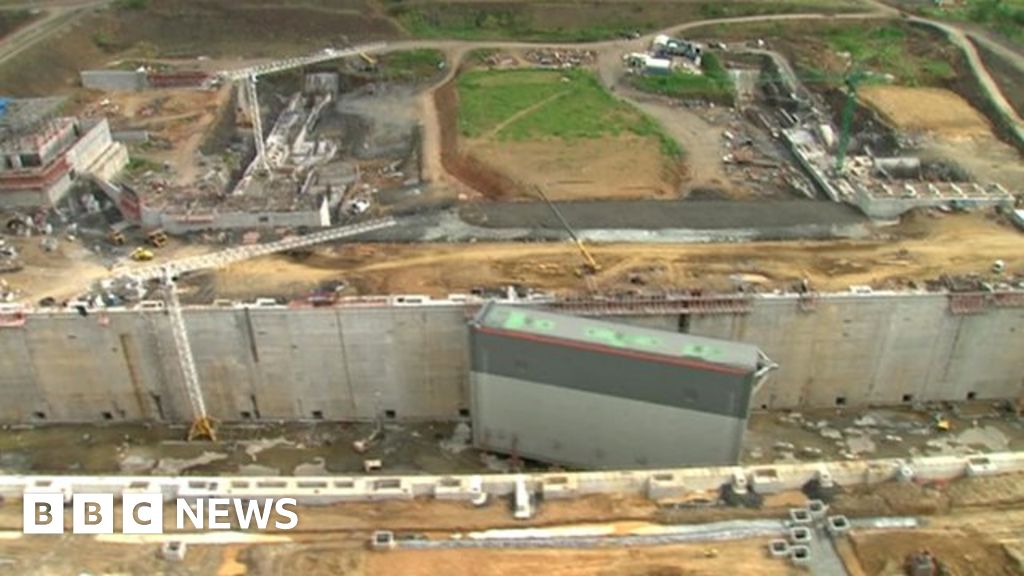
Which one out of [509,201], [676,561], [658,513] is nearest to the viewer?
[676,561]

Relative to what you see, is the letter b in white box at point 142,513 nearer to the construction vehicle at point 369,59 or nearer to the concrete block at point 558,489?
the concrete block at point 558,489

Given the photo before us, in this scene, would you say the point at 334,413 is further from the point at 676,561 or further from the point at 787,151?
the point at 787,151

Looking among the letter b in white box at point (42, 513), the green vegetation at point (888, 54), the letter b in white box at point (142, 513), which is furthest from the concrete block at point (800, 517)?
the green vegetation at point (888, 54)

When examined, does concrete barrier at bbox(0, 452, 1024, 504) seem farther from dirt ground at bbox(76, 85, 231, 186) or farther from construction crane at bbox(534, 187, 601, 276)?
dirt ground at bbox(76, 85, 231, 186)

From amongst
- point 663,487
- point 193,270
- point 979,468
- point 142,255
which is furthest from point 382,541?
point 142,255

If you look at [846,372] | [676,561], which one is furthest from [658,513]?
[846,372]

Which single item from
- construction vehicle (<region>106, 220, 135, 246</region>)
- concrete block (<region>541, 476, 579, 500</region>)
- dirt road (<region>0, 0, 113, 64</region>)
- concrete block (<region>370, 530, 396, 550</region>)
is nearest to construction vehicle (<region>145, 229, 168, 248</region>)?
construction vehicle (<region>106, 220, 135, 246</region>)
